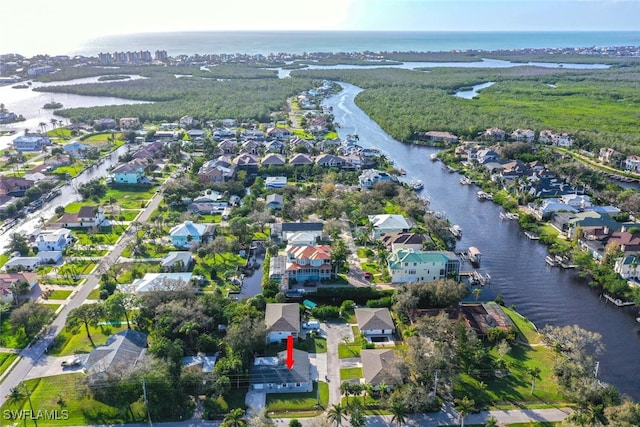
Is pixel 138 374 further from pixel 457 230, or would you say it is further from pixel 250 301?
pixel 457 230

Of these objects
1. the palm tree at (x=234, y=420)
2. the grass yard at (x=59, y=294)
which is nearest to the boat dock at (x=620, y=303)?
the palm tree at (x=234, y=420)

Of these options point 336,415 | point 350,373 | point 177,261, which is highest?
point 177,261

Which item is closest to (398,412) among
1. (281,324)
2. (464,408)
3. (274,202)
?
(464,408)

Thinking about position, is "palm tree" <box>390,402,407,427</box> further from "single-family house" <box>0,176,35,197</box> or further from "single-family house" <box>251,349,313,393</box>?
"single-family house" <box>0,176,35,197</box>

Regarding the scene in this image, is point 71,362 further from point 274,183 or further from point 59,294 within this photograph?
point 274,183

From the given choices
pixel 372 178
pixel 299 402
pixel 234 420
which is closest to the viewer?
pixel 234 420

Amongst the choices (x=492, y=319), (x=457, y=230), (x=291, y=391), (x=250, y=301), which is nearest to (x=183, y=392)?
(x=291, y=391)
